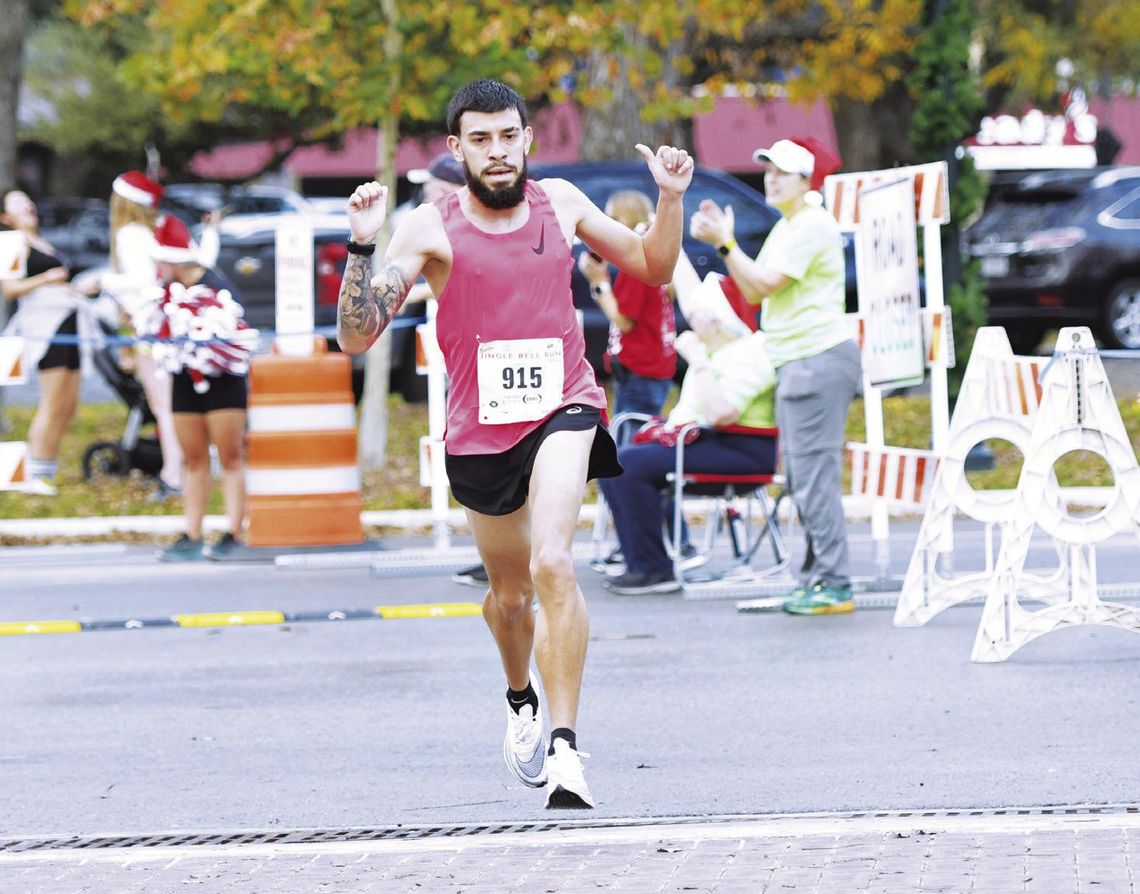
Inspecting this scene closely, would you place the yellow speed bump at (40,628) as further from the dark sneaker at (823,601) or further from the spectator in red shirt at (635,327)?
the dark sneaker at (823,601)

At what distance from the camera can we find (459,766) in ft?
23.6

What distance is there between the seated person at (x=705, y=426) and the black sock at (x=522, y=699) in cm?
427

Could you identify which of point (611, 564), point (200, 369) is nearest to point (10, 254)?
point (200, 369)

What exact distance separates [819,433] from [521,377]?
3.91 m

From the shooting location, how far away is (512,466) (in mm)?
6527

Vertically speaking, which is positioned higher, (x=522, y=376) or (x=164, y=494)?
(x=522, y=376)

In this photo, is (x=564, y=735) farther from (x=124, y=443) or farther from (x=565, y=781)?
(x=124, y=443)

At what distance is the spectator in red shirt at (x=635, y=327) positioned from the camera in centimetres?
1159

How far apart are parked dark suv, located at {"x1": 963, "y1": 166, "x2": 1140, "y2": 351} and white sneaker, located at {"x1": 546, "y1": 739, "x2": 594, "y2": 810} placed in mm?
16014

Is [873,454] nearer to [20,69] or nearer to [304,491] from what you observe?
[304,491]

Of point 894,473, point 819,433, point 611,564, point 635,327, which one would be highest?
point 635,327

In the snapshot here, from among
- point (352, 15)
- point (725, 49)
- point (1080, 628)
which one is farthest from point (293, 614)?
point (725, 49)

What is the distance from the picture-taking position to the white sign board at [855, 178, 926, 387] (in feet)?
34.8

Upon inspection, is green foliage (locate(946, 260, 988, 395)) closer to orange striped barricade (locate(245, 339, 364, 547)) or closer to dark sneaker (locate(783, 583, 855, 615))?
orange striped barricade (locate(245, 339, 364, 547))
